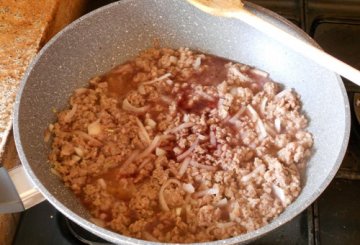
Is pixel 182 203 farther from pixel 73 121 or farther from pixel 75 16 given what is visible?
pixel 75 16

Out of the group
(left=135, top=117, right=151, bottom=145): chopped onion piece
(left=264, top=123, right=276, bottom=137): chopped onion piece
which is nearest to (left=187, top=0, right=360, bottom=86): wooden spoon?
(left=264, top=123, right=276, bottom=137): chopped onion piece

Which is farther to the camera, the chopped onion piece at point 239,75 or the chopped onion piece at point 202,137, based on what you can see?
the chopped onion piece at point 239,75

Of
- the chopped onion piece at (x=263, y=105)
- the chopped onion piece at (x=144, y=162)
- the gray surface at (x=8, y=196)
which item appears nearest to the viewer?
the gray surface at (x=8, y=196)

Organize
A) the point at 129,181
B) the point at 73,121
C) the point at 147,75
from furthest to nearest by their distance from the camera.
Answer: the point at 147,75, the point at 73,121, the point at 129,181

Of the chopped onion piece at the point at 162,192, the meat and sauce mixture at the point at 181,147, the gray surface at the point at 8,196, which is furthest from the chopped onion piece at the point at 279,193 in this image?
the gray surface at the point at 8,196

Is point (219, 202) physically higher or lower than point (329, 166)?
lower

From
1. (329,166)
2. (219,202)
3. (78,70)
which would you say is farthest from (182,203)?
(78,70)

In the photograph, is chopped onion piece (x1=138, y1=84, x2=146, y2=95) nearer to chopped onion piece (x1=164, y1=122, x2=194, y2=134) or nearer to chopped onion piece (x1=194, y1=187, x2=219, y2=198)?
chopped onion piece (x1=164, y1=122, x2=194, y2=134)

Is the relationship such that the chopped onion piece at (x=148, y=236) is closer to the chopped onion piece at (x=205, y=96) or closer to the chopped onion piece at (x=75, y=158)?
the chopped onion piece at (x=75, y=158)
